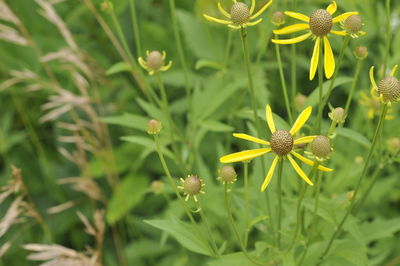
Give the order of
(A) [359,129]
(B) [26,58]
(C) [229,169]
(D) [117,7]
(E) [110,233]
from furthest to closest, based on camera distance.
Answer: (B) [26,58] → (E) [110,233] → (D) [117,7] → (A) [359,129] → (C) [229,169]

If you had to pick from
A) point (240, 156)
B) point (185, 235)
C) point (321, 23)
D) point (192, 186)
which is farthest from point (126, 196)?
point (321, 23)

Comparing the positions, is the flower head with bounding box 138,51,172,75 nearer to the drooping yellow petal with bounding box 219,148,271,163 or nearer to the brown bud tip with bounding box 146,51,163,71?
the brown bud tip with bounding box 146,51,163,71

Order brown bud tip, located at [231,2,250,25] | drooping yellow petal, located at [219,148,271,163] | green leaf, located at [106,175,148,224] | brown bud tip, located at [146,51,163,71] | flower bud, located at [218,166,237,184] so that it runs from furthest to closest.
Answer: green leaf, located at [106,175,148,224] → brown bud tip, located at [146,51,163,71] → flower bud, located at [218,166,237,184] → brown bud tip, located at [231,2,250,25] → drooping yellow petal, located at [219,148,271,163]

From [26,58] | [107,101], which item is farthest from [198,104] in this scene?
[26,58]

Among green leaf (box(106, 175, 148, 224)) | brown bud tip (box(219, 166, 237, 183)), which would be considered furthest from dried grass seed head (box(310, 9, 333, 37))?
green leaf (box(106, 175, 148, 224))

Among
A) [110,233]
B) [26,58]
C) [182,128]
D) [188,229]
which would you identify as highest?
→ [26,58]

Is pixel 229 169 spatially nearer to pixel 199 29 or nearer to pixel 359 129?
pixel 359 129
